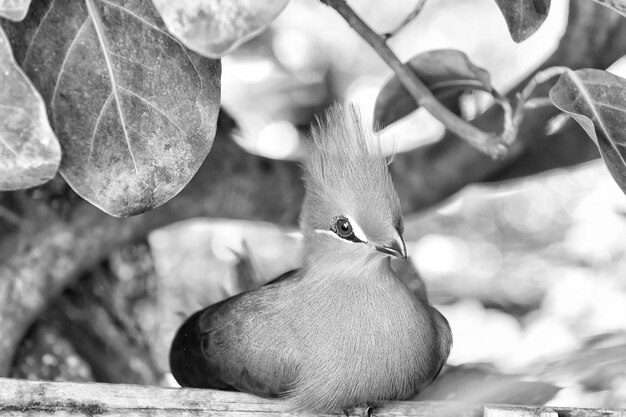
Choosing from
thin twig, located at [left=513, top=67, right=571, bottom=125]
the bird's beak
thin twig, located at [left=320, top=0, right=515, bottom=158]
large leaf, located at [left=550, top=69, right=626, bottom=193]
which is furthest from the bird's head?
large leaf, located at [left=550, top=69, right=626, bottom=193]

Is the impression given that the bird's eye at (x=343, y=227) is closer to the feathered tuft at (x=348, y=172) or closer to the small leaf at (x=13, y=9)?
the feathered tuft at (x=348, y=172)

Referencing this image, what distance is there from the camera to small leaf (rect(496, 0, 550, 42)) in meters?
1.03

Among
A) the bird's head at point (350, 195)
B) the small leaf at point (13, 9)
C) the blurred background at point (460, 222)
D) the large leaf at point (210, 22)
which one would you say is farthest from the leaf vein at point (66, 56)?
the blurred background at point (460, 222)

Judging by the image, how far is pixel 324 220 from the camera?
4.69 ft

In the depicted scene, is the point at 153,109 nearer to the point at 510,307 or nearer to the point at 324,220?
the point at 324,220

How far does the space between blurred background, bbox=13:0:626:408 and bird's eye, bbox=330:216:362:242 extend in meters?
1.04

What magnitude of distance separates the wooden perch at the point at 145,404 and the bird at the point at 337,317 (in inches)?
4.0

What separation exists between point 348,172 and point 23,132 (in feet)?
2.09

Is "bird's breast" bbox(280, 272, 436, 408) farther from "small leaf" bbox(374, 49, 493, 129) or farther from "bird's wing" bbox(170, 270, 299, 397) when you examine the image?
"small leaf" bbox(374, 49, 493, 129)

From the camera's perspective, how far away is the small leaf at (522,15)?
3.39ft

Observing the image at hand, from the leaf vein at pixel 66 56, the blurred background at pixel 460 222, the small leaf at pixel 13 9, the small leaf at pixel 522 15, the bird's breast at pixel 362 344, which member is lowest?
the blurred background at pixel 460 222

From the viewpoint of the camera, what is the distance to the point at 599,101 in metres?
1.09

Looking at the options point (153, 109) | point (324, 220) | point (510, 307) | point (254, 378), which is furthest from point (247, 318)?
point (510, 307)

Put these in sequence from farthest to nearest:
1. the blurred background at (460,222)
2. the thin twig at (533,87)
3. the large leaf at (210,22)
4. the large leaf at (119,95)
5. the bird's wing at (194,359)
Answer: the blurred background at (460,222) → the bird's wing at (194,359) → the thin twig at (533,87) → the large leaf at (119,95) → the large leaf at (210,22)
